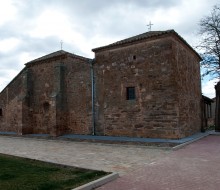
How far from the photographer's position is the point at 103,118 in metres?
15.5

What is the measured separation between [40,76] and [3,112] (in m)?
5.52

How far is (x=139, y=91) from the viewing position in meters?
14.1

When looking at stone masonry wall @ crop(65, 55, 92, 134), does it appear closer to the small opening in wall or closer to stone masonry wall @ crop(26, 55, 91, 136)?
stone masonry wall @ crop(26, 55, 91, 136)

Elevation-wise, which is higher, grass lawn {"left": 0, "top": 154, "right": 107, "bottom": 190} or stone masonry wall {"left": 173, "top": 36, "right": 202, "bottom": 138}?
stone masonry wall {"left": 173, "top": 36, "right": 202, "bottom": 138}

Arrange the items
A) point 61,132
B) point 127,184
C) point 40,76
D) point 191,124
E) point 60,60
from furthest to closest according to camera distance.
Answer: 1. point 40,76
2. point 60,60
3. point 61,132
4. point 191,124
5. point 127,184

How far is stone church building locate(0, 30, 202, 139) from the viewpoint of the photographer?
43.5 ft

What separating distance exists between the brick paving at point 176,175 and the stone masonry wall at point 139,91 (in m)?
4.20

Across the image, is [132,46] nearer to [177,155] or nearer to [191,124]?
[191,124]

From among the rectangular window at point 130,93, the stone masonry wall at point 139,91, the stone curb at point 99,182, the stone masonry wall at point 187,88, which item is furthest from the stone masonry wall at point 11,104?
the stone curb at point 99,182

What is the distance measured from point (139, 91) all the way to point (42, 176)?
8811 mm

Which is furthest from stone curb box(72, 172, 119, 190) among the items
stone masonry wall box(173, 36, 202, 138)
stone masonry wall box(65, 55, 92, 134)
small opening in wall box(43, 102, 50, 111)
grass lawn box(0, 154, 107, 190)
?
small opening in wall box(43, 102, 50, 111)

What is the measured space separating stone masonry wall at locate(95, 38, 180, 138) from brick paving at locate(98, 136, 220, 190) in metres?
4.20

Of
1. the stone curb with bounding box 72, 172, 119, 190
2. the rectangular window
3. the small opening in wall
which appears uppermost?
the rectangular window

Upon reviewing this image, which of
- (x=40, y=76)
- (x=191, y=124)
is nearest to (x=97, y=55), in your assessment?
(x=40, y=76)
